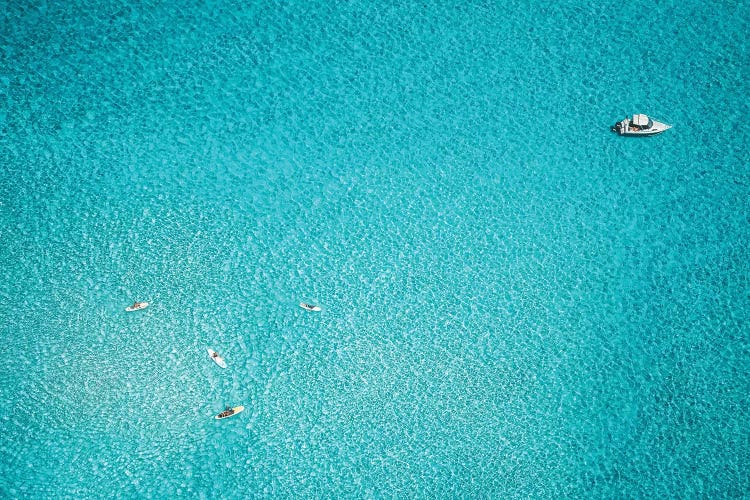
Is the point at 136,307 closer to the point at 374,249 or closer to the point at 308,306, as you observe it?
the point at 308,306

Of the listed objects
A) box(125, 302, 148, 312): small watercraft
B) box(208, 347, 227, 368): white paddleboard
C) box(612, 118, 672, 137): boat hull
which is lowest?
box(208, 347, 227, 368): white paddleboard

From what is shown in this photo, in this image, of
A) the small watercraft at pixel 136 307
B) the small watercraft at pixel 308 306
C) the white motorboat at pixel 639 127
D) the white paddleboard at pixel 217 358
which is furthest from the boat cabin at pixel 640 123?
the small watercraft at pixel 136 307

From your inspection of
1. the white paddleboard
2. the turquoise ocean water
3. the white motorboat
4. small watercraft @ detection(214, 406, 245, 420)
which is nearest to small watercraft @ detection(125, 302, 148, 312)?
the turquoise ocean water

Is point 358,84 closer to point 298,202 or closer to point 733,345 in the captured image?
point 298,202

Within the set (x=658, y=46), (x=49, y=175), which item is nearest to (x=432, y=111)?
(x=658, y=46)

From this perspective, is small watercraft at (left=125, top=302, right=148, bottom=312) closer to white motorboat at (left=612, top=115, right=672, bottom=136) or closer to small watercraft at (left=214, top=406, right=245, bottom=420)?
small watercraft at (left=214, top=406, right=245, bottom=420)

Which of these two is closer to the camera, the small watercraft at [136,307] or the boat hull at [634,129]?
the small watercraft at [136,307]

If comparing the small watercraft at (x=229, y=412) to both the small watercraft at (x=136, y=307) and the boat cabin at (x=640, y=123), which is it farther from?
the boat cabin at (x=640, y=123)
